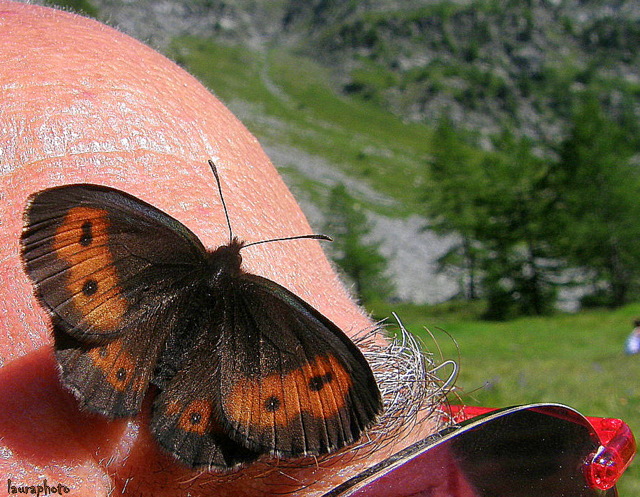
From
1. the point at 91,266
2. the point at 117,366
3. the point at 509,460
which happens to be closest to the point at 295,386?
the point at 117,366

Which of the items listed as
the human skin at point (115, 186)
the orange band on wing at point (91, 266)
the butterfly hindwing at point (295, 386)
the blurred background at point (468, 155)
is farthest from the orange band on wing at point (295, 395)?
the blurred background at point (468, 155)

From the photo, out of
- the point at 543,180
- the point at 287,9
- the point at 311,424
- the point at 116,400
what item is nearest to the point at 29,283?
the point at 116,400

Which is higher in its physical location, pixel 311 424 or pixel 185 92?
pixel 185 92

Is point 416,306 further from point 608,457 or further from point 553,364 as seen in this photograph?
point 608,457

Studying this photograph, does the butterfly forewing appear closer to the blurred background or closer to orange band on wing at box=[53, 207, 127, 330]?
orange band on wing at box=[53, 207, 127, 330]

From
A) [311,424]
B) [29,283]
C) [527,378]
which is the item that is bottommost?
[527,378]

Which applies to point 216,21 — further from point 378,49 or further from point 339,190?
point 339,190
